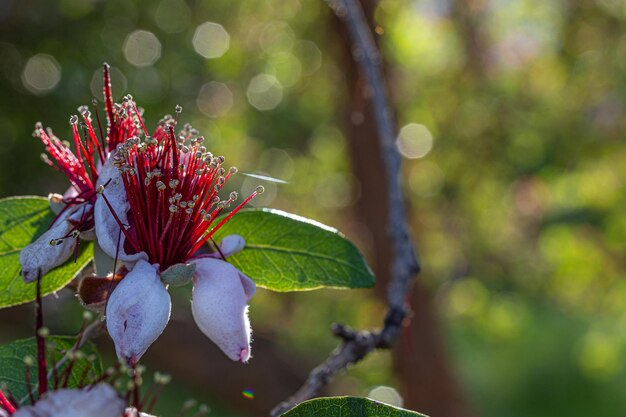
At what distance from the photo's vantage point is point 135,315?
22.8 inches

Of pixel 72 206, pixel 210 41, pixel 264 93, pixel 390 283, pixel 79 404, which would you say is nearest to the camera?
pixel 79 404

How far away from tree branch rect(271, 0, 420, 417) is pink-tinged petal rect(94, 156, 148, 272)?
18cm

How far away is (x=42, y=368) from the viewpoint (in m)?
0.59

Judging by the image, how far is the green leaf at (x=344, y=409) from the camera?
557 millimetres

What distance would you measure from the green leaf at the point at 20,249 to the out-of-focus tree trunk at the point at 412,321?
1.58 meters

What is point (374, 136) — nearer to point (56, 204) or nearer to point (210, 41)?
point (210, 41)

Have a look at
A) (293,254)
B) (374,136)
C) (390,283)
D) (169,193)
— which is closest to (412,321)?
(374,136)

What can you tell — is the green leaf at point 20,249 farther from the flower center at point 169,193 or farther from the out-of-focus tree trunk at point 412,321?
the out-of-focus tree trunk at point 412,321

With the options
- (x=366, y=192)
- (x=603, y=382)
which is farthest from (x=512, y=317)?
(x=603, y=382)

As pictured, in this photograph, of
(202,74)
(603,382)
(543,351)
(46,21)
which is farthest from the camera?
(543,351)

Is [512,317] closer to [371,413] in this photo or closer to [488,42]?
[488,42]

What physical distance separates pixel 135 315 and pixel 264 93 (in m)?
2.56

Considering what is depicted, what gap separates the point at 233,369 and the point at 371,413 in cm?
200

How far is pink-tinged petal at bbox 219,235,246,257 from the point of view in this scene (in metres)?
0.69
